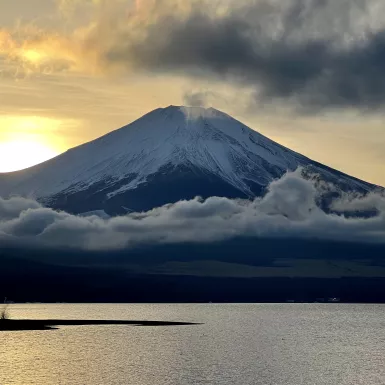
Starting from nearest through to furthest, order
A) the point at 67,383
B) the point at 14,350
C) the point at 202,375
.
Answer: the point at 67,383, the point at 202,375, the point at 14,350

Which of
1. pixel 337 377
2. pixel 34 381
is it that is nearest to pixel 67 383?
pixel 34 381

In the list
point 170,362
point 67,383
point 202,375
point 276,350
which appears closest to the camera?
A: point 67,383

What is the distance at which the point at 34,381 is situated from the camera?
13000cm

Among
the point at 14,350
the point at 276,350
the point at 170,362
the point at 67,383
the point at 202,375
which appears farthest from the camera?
the point at 276,350

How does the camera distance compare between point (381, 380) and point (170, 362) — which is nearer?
point (381, 380)

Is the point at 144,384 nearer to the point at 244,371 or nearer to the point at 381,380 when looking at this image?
the point at 244,371

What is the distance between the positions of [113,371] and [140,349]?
47.7 meters

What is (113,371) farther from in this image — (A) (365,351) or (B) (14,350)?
(A) (365,351)

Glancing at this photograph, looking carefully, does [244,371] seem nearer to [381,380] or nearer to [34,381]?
[381,380]

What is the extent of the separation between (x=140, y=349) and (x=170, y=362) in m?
30.4

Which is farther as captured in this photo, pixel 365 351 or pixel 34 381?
pixel 365 351

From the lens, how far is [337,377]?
463ft

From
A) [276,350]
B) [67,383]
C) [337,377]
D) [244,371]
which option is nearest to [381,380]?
[337,377]

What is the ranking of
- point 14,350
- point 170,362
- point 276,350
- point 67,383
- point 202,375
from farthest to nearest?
point 276,350, point 14,350, point 170,362, point 202,375, point 67,383
